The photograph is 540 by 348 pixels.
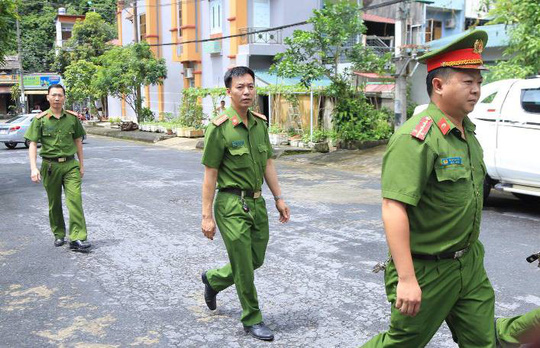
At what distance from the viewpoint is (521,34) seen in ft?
39.1

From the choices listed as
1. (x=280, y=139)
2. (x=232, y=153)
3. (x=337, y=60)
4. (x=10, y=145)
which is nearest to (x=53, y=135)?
(x=232, y=153)

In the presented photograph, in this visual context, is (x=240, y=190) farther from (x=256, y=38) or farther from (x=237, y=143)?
(x=256, y=38)

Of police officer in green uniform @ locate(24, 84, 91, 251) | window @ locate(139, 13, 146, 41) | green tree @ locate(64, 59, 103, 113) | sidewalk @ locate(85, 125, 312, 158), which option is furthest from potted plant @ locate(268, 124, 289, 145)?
green tree @ locate(64, 59, 103, 113)

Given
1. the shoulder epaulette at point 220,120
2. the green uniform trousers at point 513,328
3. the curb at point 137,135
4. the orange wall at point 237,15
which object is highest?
the orange wall at point 237,15

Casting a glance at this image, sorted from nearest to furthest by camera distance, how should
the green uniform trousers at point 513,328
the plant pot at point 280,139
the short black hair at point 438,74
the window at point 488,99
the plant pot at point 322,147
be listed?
the short black hair at point 438,74 < the green uniform trousers at point 513,328 < the window at point 488,99 < the plant pot at point 322,147 < the plant pot at point 280,139

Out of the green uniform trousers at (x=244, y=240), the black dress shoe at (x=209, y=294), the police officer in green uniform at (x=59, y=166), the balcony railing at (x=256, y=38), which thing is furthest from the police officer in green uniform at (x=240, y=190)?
the balcony railing at (x=256, y=38)

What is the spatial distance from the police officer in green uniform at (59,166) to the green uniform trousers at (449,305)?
481 cm

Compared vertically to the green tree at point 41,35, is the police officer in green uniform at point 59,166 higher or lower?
lower

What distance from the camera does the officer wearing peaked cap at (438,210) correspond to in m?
2.63

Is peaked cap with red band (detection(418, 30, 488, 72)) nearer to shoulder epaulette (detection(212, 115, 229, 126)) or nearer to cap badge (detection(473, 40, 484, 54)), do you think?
cap badge (detection(473, 40, 484, 54))

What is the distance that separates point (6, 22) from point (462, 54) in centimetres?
1123

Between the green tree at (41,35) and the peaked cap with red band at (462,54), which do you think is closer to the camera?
the peaked cap with red band at (462,54)

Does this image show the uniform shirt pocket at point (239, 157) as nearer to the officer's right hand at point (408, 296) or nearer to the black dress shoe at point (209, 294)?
the black dress shoe at point (209, 294)

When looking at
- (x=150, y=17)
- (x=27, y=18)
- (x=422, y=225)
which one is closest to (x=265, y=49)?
(x=150, y=17)
